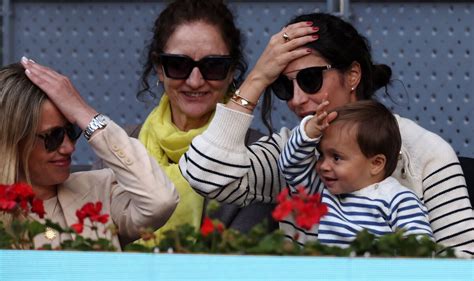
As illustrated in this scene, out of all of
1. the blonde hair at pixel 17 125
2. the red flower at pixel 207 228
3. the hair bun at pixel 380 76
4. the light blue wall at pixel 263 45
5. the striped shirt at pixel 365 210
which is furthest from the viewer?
the light blue wall at pixel 263 45

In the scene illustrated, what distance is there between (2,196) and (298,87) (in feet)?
3.71

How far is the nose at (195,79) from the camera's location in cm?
417

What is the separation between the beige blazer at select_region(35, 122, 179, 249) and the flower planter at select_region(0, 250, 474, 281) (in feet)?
3.43

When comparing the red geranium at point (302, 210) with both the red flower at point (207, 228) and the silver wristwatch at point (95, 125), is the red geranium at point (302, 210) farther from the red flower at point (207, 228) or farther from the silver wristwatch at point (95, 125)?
the silver wristwatch at point (95, 125)

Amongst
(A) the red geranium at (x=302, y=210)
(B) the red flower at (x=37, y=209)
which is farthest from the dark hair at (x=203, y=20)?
(A) the red geranium at (x=302, y=210)

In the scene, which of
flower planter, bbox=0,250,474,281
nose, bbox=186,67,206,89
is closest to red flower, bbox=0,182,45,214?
flower planter, bbox=0,250,474,281

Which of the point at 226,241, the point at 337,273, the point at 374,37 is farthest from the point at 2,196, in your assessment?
the point at 374,37

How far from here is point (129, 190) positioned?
364 centimetres

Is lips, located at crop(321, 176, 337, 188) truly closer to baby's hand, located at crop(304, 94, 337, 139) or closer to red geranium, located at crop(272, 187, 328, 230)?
baby's hand, located at crop(304, 94, 337, 139)

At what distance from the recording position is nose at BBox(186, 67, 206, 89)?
164 inches

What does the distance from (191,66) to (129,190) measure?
2.37ft

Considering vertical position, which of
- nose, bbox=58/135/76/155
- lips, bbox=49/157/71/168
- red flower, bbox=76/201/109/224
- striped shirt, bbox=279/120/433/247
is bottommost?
red flower, bbox=76/201/109/224

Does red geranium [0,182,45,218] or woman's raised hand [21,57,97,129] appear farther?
woman's raised hand [21,57,97,129]

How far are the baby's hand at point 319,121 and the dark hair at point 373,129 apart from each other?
30 millimetres
